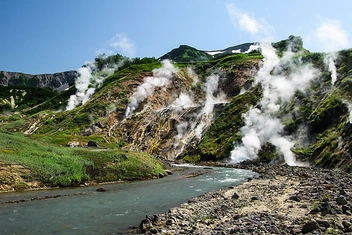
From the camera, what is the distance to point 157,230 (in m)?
16.5

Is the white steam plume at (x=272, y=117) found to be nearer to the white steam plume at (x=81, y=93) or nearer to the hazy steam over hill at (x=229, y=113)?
the hazy steam over hill at (x=229, y=113)

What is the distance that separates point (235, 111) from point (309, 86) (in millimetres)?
20705

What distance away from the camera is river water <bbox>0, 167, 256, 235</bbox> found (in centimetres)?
1848

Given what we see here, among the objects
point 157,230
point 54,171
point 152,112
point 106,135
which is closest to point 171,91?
point 152,112

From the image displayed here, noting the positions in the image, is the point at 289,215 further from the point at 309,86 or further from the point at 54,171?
the point at 309,86

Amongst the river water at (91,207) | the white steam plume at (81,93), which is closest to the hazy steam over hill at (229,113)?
the white steam plume at (81,93)

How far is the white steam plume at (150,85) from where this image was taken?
116812 millimetres

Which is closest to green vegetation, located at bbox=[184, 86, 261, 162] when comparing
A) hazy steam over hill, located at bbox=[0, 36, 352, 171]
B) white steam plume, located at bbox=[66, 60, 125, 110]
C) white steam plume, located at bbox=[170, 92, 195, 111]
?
hazy steam over hill, located at bbox=[0, 36, 352, 171]

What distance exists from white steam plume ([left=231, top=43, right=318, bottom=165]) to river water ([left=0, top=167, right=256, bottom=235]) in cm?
3169

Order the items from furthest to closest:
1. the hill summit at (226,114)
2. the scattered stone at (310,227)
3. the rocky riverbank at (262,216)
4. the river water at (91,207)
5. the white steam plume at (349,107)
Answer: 1. the hill summit at (226,114)
2. the white steam plume at (349,107)
3. the river water at (91,207)
4. the rocky riverbank at (262,216)
5. the scattered stone at (310,227)

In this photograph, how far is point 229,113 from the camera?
9075 centimetres

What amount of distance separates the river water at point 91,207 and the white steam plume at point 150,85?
80473 millimetres

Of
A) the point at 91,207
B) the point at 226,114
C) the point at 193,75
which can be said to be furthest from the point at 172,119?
the point at 91,207

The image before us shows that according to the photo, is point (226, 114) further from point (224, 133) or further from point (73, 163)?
point (73, 163)
